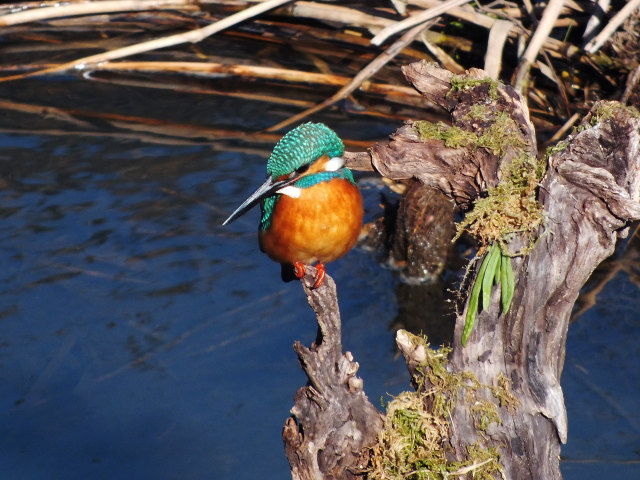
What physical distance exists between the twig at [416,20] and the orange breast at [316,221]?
2.77 metres

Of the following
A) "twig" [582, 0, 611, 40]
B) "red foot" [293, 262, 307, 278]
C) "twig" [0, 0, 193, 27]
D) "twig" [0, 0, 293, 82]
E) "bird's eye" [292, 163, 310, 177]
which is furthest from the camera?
"twig" [0, 0, 193, 27]

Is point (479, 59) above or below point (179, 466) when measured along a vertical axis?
above

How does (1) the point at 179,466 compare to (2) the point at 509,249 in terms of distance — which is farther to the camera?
(1) the point at 179,466

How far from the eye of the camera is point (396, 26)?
557 cm

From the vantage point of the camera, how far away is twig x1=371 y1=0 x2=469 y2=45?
5.51 meters

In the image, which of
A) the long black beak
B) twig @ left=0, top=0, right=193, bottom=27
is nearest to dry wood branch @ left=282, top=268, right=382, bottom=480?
the long black beak

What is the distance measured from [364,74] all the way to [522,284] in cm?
423

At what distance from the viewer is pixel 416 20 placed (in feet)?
18.9

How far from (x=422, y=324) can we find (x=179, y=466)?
1.66 meters

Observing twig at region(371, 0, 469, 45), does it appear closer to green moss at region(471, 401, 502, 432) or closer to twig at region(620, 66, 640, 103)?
twig at region(620, 66, 640, 103)

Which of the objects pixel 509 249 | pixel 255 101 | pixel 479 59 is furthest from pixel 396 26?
pixel 509 249

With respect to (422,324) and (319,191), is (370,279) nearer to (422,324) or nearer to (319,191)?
(422,324)

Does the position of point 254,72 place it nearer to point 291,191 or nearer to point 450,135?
point 291,191

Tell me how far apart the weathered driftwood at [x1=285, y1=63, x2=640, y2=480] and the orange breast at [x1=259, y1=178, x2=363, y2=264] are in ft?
1.50
